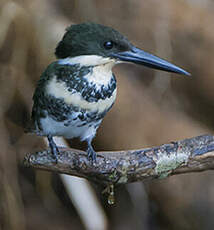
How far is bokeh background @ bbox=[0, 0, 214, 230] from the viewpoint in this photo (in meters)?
3.25

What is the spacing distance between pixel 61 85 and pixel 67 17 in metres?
1.74

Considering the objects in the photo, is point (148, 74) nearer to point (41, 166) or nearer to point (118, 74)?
point (118, 74)

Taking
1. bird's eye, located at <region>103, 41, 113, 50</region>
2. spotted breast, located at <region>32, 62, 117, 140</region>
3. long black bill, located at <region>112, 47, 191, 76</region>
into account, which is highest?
bird's eye, located at <region>103, 41, 113, 50</region>

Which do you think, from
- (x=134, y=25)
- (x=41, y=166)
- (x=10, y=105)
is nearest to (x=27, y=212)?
(x=10, y=105)

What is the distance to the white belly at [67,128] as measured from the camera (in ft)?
7.01

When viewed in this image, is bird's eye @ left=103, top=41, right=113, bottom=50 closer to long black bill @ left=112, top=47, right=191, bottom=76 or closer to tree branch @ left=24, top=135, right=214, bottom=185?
long black bill @ left=112, top=47, right=191, bottom=76

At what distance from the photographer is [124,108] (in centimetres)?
329

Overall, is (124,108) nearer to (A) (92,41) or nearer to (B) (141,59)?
(B) (141,59)

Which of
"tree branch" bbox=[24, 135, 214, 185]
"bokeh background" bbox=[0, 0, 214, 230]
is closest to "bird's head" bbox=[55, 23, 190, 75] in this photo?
A: "tree branch" bbox=[24, 135, 214, 185]

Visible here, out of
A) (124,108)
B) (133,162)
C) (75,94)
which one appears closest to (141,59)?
(75,94)

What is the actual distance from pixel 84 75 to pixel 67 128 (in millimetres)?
280

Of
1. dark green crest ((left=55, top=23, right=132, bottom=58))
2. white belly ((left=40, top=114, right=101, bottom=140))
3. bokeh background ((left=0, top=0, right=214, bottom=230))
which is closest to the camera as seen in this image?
dark green crest ((left=55, top=23, right=132, bottom=58))

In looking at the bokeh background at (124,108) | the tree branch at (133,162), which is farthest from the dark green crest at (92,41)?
the bokeh background at (124,108)

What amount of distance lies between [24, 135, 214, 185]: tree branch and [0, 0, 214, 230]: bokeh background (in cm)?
100
